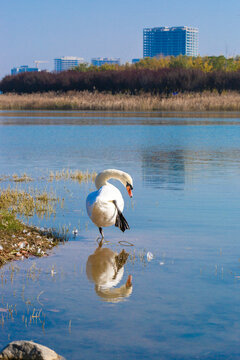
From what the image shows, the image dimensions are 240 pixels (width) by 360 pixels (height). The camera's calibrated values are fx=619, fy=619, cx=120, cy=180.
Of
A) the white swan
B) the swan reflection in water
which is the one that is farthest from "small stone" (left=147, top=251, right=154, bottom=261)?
the white swan

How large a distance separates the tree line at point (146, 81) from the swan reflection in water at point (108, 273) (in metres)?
56.8

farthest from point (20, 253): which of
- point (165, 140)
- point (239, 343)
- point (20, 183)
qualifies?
point (165, 140)

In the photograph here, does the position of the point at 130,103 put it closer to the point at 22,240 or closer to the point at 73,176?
the point at 73,176

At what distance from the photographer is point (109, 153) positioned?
23641 millimetres

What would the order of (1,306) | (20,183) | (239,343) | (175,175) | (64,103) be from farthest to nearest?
(64,103), (175,175), (20,183), (1,306), (239,343)

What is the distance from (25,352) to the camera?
480cm

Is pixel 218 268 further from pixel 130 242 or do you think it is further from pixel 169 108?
pixel 169 108

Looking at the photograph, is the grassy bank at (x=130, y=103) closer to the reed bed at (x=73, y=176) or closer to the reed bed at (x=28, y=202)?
the reed bed at (x=73, y=176)

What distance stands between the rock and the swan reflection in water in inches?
65.5

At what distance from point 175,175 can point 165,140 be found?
12.7 metres

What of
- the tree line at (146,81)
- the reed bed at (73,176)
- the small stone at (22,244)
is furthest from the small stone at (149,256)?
the tree line at (146,81)

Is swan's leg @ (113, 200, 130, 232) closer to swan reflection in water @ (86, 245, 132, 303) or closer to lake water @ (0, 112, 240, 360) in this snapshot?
lake water @ (0, 112, 240, 360)

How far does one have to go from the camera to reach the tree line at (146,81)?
219 ft

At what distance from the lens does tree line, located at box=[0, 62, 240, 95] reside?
66.7 m
